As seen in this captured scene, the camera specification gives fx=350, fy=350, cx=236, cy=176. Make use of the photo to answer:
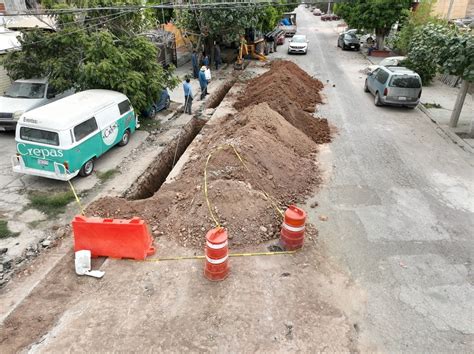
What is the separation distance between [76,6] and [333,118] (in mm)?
11896

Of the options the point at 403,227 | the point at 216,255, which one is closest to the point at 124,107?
the point at 216,255

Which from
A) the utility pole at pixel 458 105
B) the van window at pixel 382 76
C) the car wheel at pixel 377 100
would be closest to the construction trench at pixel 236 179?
the car wheel at pixel 377 100

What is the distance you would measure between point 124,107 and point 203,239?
729cm

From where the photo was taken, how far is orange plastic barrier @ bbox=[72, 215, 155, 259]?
7.23m

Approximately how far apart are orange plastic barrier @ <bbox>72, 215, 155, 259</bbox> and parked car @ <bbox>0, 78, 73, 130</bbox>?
27.3 feet

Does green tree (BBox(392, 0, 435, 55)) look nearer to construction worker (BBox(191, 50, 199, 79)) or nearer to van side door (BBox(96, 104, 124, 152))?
construction worker (BBox(191, 50, 199, 79))

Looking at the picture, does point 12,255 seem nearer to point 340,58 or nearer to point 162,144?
point 162,144

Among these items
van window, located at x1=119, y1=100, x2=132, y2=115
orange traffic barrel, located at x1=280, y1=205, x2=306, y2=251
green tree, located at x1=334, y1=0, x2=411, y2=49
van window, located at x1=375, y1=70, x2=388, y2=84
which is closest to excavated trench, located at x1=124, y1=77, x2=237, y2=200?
van window, located at x1=119, y1=100, x2=132, y2=115

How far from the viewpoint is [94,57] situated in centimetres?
1337

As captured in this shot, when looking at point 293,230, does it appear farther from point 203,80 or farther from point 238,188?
point 203,80

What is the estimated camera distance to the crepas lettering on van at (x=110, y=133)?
11624 mm

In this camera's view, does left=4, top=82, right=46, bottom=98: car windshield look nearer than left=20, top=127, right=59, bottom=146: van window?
No

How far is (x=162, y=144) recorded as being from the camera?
13.7 meters

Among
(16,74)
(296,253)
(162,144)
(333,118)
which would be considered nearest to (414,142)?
(333,118)
